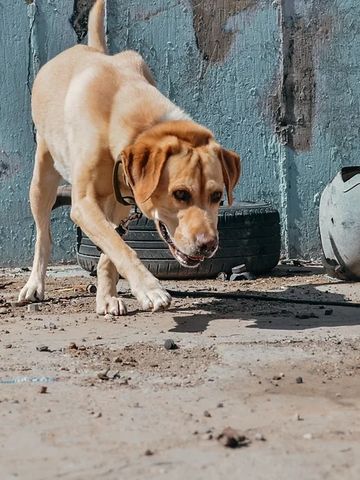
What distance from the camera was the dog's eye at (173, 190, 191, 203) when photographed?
4871 millimetres

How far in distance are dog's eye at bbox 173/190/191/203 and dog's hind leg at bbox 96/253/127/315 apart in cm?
89

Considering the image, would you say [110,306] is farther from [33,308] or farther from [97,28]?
[97,28]

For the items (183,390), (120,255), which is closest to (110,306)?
(120,255)

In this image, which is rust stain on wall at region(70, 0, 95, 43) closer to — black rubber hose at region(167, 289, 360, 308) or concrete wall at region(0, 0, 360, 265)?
concrete wall at region(0, 0, 360, 265)

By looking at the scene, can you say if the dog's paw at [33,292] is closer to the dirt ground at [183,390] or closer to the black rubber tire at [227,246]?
the dirt ground at [183,390]

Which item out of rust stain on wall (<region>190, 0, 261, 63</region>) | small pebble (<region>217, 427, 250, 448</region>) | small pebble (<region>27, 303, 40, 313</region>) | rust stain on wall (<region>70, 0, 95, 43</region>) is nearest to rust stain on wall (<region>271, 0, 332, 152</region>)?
rust stain on wall (<region>190, 0, 261, 63</region>)

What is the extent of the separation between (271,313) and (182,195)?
978 millimetres

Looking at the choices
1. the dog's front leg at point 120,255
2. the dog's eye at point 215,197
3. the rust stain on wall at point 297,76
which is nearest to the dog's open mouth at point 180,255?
the dog's front leg at point 120,255

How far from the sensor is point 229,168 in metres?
5.18

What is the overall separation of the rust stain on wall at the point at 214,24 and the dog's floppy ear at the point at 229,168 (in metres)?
2.68

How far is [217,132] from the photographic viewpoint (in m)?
7.79

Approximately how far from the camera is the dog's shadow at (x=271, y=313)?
201 inches

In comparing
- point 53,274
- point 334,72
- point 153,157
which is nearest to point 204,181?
point 153,157

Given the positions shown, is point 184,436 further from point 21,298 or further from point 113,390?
point 21,298
